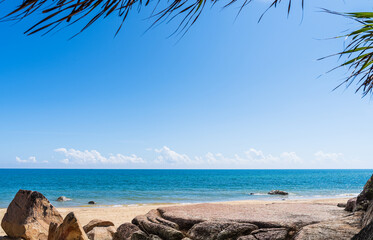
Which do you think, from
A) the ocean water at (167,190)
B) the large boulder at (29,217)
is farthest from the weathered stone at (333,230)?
the ocean water at (167,190)

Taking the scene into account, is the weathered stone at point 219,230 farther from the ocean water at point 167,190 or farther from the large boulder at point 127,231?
the ocean water at point 167,190

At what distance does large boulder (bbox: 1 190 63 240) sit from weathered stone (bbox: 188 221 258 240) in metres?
5.06

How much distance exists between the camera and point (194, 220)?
20.5 feet

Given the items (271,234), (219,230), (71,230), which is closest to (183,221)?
(219,230)

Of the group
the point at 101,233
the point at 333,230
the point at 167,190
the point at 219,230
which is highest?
the point at 333,230

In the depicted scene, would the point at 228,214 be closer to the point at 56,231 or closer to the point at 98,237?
the point at 98,237

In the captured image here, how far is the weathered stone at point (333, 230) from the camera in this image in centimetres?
431

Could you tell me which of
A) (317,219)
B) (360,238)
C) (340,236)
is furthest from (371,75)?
(317,219)

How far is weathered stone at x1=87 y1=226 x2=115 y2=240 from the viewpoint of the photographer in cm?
815

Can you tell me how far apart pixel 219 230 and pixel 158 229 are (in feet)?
4.39

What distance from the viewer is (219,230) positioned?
567cm

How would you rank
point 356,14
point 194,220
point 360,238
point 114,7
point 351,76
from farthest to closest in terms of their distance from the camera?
point 194,220
point 351,76
point 360,238
point 356,14
point 114,7

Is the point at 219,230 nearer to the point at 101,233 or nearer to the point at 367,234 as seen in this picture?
the point at 367,234

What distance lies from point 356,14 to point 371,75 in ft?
3.13
